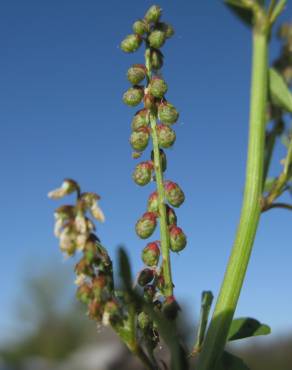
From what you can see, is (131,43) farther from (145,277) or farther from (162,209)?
(145,277)

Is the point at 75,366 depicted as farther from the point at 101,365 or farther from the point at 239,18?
the point at 239,18

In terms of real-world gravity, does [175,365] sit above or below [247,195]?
below

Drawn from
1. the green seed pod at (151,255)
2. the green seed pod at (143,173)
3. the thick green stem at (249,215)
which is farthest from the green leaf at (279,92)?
the green seed pod at (151,255)

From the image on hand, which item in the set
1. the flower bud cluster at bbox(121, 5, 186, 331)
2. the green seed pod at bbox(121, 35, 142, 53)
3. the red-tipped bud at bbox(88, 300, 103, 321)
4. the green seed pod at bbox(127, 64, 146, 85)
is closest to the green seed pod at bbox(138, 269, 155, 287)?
the flower bud cluster at bbox(121, 5, 186, 331)

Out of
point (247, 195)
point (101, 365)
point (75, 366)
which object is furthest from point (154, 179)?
point (75, 366)

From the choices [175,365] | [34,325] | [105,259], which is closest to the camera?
[175,365]

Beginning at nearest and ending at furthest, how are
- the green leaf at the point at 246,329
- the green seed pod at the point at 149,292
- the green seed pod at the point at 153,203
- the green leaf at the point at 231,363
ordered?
the green seed pod at the point at 149,292
the green seed pod at the point at 153,203
the green leaf at the point at 231,363
the green leaf at the point at 246,329

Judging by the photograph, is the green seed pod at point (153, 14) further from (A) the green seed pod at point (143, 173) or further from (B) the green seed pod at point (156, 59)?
(A) the green seed pod at point (143, 173)
